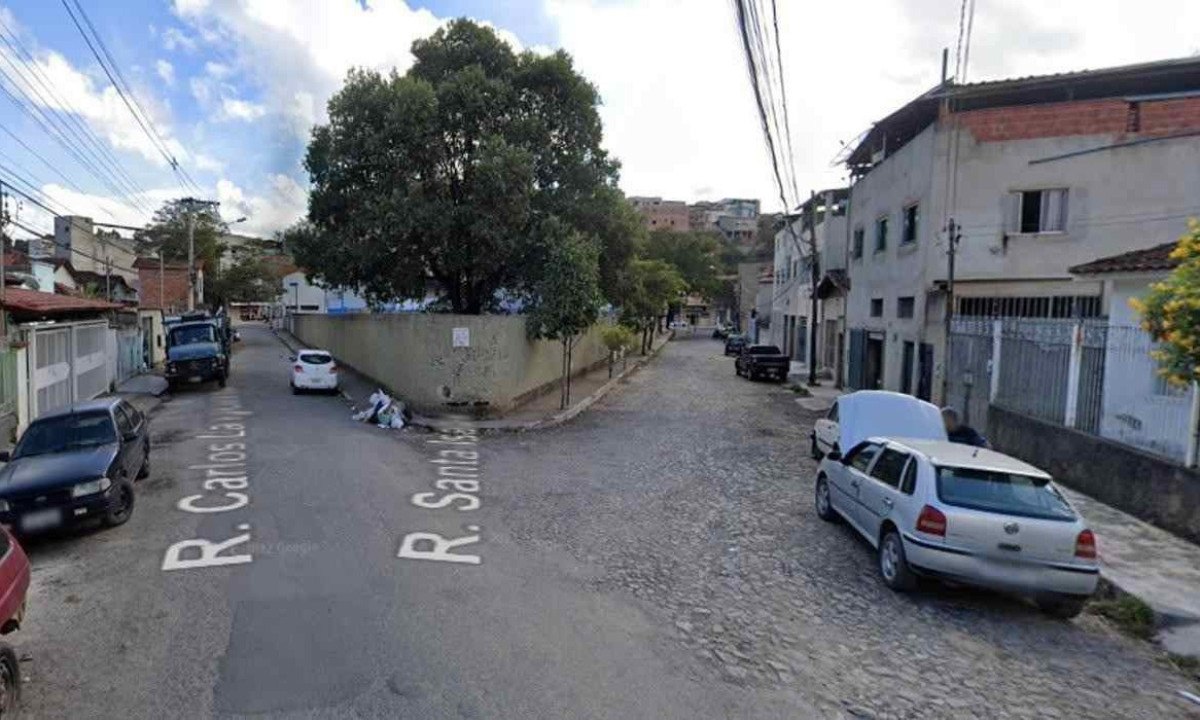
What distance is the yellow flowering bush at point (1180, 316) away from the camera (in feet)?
21.2

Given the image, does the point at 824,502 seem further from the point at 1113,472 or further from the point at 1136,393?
the point at 1136,393

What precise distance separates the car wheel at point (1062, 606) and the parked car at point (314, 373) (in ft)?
67.4

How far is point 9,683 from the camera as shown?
451 centimetres

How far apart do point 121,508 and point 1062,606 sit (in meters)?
10.5

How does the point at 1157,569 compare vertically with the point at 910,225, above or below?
below

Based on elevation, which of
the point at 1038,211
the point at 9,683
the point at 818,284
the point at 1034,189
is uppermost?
the point at 1034,189

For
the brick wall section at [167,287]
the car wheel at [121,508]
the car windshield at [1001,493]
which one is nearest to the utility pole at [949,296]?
the car windshield at [1001,493]

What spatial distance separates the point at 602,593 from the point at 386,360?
17.8m

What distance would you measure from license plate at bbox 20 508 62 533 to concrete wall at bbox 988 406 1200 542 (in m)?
13.4

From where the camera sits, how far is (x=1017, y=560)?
655 centimetres

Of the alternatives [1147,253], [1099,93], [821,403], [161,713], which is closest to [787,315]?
[821,403]

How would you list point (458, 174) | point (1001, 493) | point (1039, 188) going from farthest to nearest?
point (458, 174), point (1039, 188), point (1001, 493)

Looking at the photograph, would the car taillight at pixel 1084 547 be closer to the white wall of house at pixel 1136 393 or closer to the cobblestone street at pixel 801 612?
the cobblestone street at pixel 801 612

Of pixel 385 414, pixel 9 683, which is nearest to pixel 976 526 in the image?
pixel 9 683
